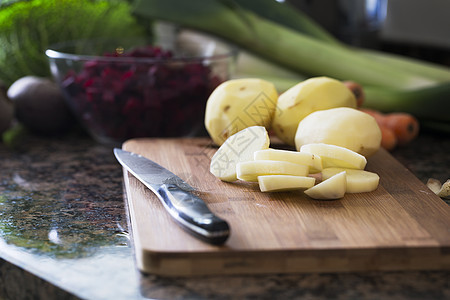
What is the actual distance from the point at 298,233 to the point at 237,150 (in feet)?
0.80

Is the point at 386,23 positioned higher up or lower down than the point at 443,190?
higher up

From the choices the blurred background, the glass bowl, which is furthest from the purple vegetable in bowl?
the blurred background

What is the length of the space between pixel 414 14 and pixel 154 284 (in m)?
1.80

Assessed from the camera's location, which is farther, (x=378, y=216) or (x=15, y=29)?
(x=15, y=29)

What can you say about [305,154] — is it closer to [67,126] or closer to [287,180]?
[287,180]

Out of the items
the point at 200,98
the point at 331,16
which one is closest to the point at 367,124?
the point at 200,98

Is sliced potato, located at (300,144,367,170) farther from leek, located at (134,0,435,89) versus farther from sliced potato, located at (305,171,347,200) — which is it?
leek, located at (134,0,435,89)

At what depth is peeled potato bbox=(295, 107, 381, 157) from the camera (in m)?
0.97

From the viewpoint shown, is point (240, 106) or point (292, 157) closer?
point (292, 157)

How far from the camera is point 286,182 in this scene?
0.84m

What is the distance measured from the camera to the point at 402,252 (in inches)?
28.1

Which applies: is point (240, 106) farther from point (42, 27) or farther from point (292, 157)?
point (42, 27)

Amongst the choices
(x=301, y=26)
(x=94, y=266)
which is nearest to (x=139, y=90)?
(x=94, y=266)

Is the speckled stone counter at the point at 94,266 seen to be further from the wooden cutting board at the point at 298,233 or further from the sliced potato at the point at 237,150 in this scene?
the sliced potato at the point at 237,150
